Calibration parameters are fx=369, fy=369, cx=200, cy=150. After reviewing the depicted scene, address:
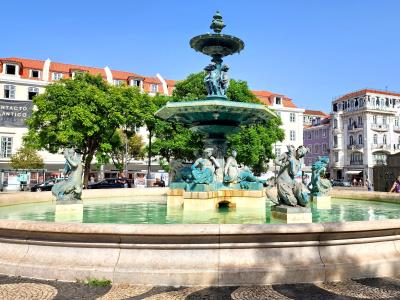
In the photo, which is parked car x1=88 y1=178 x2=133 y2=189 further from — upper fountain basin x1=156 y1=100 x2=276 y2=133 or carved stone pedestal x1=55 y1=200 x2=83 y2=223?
carved stone pedestal x1=55 y1=200 x2=83 y2=223

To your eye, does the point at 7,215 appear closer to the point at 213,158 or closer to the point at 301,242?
the point at 213,158

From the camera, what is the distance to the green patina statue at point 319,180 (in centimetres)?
1214

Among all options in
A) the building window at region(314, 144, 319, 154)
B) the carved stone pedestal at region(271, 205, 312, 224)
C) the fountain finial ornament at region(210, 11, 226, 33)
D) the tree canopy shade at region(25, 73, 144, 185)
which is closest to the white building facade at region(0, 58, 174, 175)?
the tree canopy shade at region(25, 73, 144, 185)

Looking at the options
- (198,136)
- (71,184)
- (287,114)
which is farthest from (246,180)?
(287,114)

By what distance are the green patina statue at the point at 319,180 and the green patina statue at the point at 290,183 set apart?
3.73m

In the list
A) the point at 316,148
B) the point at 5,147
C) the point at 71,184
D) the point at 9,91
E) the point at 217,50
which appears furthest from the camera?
the point at 316,148

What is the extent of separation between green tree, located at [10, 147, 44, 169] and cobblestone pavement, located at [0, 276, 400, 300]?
44.0 metres

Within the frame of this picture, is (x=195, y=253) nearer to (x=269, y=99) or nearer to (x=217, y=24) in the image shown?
(x=217, y=24)


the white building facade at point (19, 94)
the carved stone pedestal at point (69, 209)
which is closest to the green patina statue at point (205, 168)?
the carved stone pedestal at point (69, 209)

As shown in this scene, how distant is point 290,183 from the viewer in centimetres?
822

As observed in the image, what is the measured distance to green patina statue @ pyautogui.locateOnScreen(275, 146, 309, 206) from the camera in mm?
8008

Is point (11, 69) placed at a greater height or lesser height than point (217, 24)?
greater

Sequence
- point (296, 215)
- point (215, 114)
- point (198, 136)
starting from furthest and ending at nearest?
point (198, 136)
point (215, 114)
point (296, 215)

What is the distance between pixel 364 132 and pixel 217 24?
63.4m
